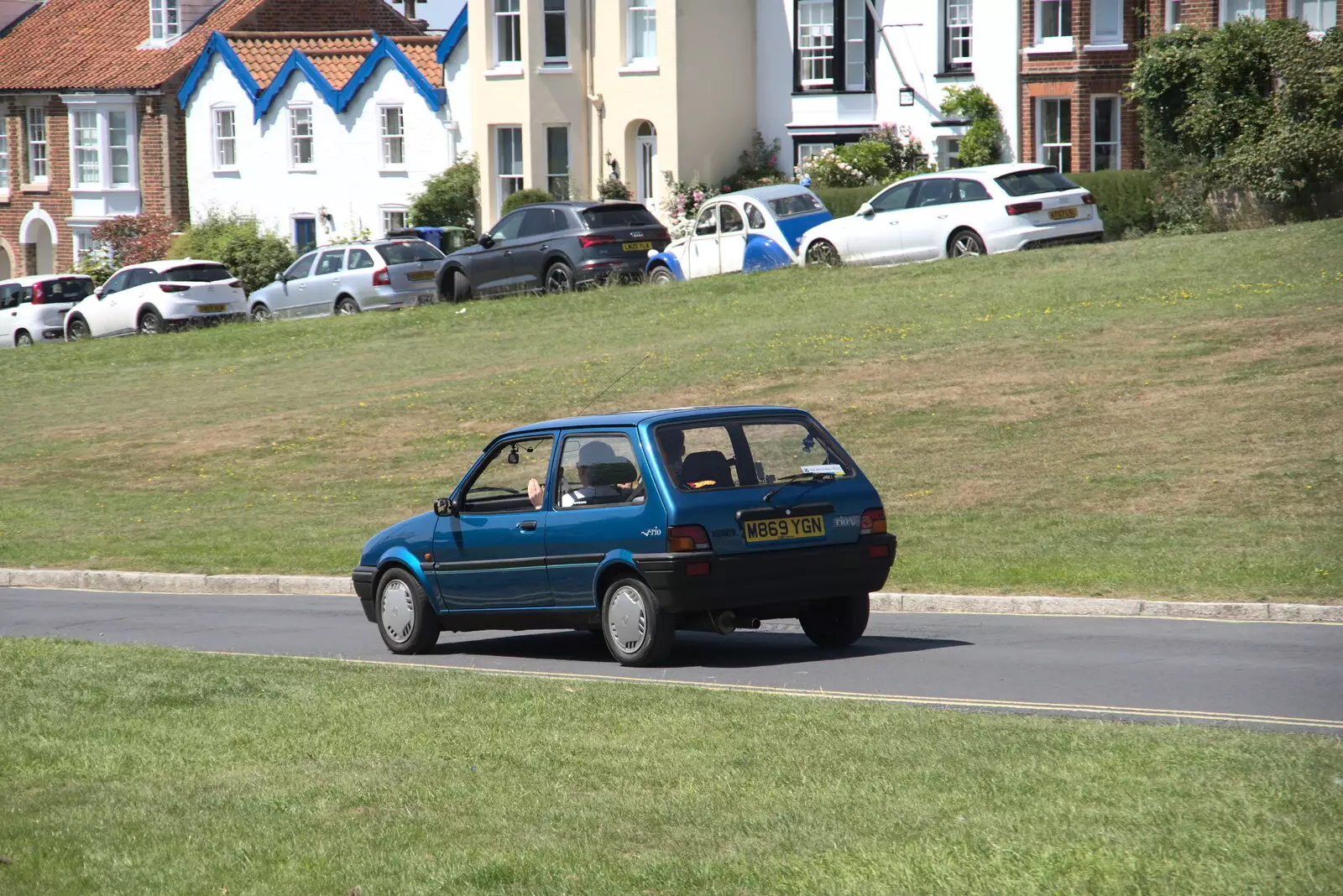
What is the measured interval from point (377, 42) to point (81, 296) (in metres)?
13.0

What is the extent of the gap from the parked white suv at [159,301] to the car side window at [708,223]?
39.5 ft

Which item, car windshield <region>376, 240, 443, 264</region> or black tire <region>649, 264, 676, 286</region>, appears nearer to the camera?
black tire <region>649, 264, 676, 286</region>

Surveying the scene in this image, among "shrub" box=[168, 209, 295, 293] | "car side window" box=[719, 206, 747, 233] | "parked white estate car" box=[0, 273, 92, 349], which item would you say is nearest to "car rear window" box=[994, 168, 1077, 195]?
"car side window" box=[719, 206, 747, 233]

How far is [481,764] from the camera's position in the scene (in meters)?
7.14

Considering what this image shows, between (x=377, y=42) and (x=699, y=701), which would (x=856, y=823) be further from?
(x=377, y=42)

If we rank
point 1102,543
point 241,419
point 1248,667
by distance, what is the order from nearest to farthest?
1. point 1248,667
2. point 1102,543
3. point 241,419

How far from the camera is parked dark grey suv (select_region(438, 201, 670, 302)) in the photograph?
34.1 meters

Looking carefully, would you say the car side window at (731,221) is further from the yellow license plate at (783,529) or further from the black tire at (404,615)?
the yellow license plate at (783,529)

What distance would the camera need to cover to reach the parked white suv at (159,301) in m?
39.6

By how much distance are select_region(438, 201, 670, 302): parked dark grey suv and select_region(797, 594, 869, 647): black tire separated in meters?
23.0

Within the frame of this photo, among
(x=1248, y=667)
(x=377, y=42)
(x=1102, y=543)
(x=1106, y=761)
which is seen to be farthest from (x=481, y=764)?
(x=377, y=42)

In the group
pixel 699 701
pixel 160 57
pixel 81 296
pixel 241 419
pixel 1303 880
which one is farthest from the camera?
pixel 160 57

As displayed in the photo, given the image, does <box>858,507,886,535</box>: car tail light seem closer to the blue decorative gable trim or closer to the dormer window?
the blue decorative gable trim

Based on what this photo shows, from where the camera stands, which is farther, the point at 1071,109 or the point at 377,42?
the point at 377,42
